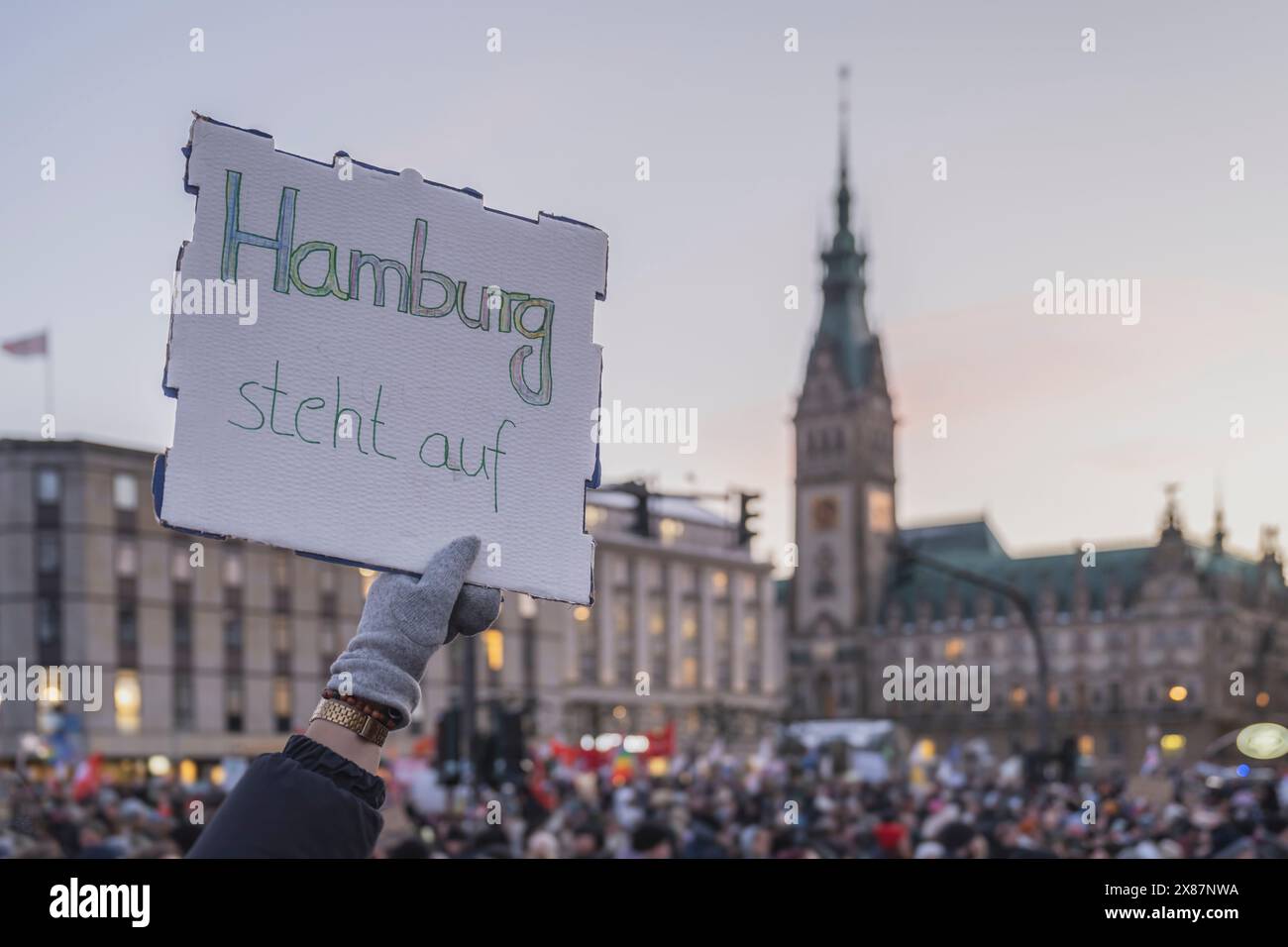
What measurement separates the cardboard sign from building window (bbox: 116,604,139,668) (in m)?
72.1

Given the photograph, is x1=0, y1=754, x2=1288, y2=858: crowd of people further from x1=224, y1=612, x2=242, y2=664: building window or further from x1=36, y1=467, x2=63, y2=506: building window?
x1=224, y1=612, x2=242, y2=664: building window

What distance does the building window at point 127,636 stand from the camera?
71250mm

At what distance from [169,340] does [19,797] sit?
75.0ft

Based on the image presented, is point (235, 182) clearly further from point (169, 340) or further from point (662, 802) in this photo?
point (662, 802)

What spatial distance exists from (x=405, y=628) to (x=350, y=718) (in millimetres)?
155

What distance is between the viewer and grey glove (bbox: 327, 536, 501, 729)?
2229 millimetres

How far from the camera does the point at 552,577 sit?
103 inches

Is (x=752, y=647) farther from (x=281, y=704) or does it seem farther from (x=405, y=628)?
(x=405, y=628)

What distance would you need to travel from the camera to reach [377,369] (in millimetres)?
2514

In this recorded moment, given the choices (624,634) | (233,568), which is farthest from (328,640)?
(624,634)

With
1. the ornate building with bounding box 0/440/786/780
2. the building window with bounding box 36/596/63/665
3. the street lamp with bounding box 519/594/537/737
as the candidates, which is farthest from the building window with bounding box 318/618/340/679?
the street lamp with bounding box 519/594/537/737

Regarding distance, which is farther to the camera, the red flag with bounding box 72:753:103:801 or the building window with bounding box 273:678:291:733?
the building window with bounding box 273:678:291:733

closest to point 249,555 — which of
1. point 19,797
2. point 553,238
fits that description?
point 19,797
